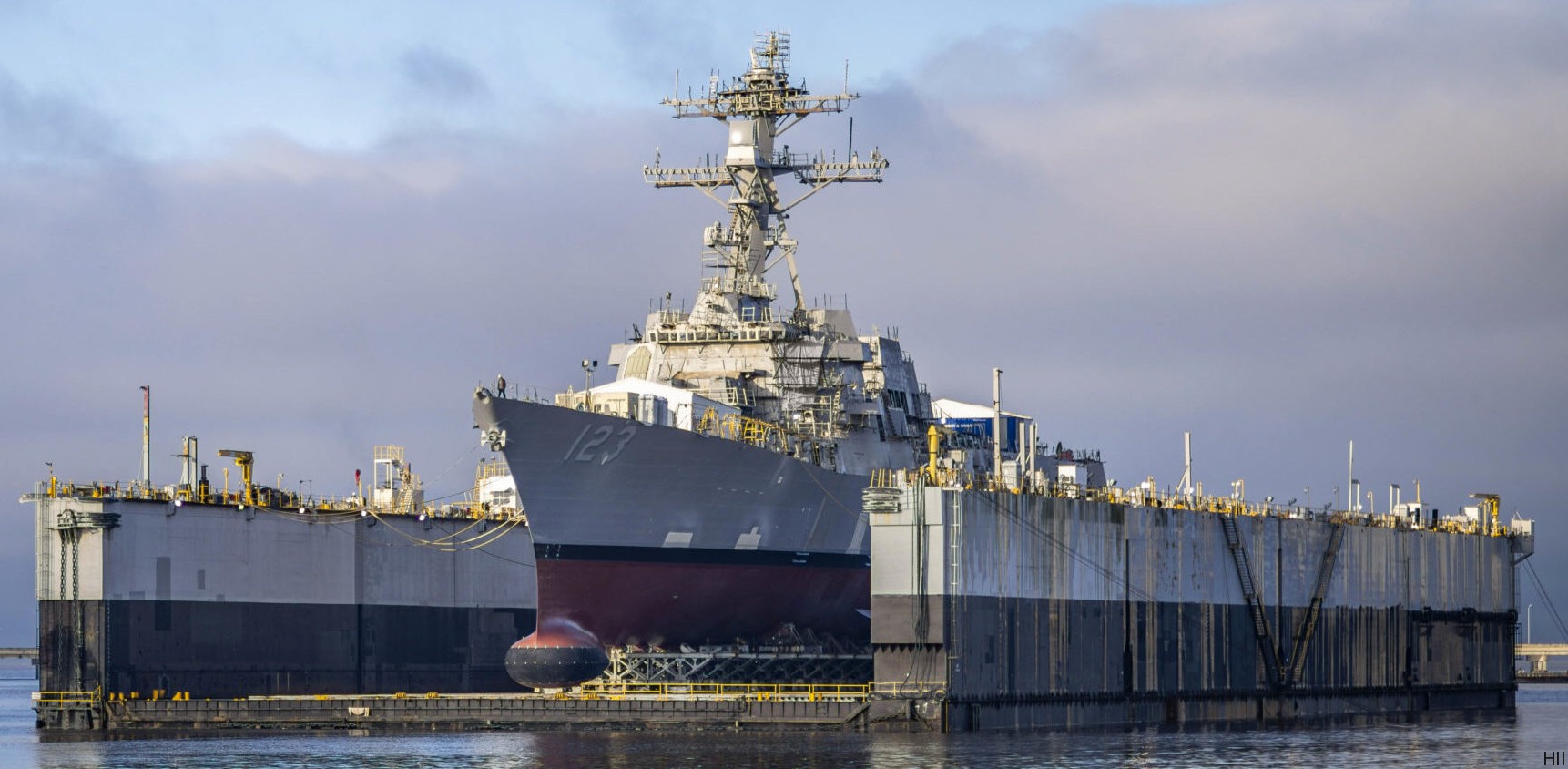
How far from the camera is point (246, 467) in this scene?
237 feet

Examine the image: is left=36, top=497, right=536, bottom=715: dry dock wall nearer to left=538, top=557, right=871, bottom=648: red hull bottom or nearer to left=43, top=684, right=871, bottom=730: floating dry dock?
left=43, top=684, right=871, bottom=730: floating dry dock

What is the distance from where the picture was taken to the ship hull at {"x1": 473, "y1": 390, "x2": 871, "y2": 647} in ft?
A: 201

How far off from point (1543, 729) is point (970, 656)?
22837mm

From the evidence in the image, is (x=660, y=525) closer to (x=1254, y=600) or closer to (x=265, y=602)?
(x=265, y=602)

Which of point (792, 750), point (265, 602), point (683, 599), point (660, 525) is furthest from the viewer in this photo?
point (265, 602)

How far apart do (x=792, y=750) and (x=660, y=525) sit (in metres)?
11.3

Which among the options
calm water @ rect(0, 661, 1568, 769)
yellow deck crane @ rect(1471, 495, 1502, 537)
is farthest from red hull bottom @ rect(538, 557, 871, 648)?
yellow deck crane @ rect(1471, 495, 1502, 537)

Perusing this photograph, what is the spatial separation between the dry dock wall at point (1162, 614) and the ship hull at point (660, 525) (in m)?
7.72

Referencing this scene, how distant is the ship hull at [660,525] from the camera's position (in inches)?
2414

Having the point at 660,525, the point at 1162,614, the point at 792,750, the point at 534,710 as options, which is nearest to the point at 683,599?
the point at 660,525

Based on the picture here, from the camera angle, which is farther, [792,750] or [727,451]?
[727,451]

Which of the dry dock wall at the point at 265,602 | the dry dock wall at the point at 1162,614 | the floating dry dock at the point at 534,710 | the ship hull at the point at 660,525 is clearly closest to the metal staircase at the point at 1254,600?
the dry dock wall at the point at 1162,614

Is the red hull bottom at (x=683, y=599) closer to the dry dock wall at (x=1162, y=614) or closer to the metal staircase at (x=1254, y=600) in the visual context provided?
the dry dock wall at (x=1162, y=614)

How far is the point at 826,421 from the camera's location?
6988 cm
